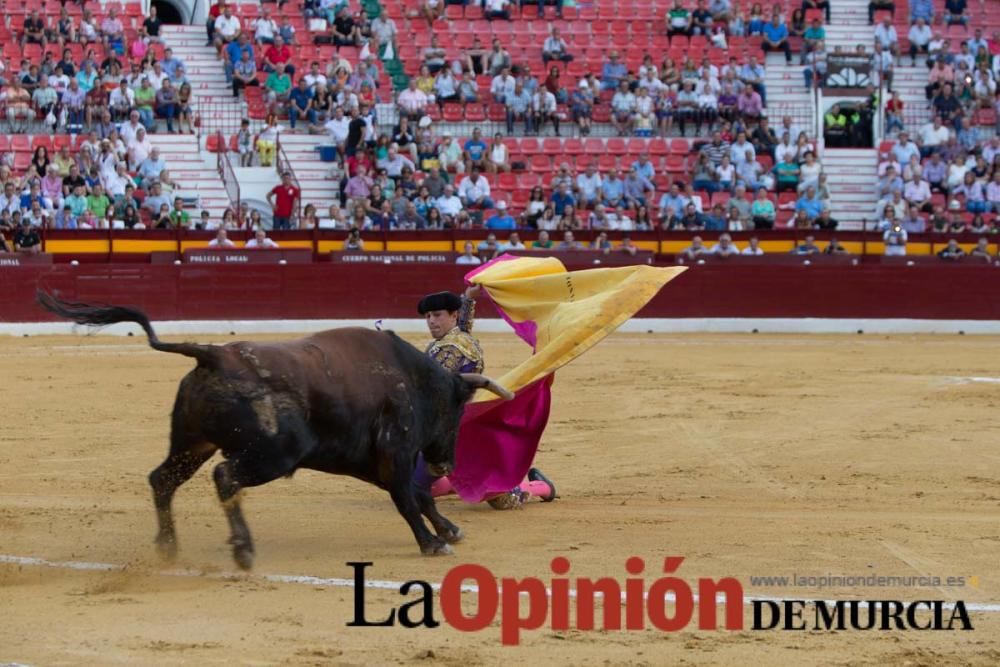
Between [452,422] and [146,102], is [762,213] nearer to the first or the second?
[146,102]

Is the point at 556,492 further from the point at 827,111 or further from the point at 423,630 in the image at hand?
the point at 827,111

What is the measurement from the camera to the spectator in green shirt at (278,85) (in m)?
23.5

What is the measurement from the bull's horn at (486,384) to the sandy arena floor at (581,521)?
669mm

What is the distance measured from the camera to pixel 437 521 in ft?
23.7

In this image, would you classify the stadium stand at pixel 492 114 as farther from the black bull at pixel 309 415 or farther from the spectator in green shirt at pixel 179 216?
the black bull at pixel 309 415

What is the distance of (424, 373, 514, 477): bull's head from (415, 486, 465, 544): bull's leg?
23 cm

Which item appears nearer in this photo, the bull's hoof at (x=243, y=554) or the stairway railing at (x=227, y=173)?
the bull's hoof at (x=243, y=554)

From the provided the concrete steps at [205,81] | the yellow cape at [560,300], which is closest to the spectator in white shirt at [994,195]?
the concrete steps at [205,81]

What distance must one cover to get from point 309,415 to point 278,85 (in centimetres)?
1753

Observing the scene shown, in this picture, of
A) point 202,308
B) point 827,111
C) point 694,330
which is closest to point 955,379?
point 694,330

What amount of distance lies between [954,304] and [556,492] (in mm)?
13577

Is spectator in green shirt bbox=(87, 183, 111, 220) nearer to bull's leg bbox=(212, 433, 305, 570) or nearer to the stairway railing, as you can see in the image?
the stairway railing

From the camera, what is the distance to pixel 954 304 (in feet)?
69.6

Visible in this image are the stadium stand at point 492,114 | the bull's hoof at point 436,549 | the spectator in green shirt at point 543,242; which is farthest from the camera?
the stadium stand at point 492,114
